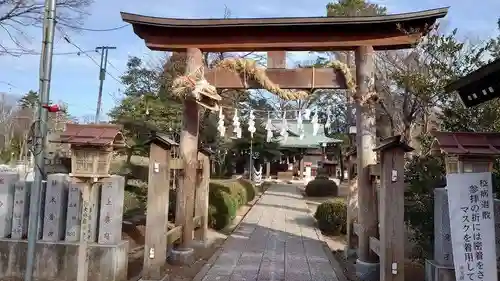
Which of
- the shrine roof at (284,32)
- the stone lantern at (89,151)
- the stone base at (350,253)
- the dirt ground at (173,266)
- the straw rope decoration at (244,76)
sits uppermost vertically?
the shrine roof at (284,32)

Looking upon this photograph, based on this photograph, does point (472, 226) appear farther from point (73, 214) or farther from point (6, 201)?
point (6, 201)

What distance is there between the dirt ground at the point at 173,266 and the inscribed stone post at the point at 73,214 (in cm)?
123

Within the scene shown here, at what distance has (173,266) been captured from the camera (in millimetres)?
8500

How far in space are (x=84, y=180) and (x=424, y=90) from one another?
23.8 ft

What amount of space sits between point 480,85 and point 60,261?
6.80 metres

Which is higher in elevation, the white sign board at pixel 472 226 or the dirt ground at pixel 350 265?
the white sign board at pixel 472 226

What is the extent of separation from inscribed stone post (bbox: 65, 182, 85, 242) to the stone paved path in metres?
2.31

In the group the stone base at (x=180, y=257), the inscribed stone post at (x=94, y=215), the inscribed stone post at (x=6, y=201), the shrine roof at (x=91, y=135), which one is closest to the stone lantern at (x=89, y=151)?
the shrine roof at (x=91, y=135)

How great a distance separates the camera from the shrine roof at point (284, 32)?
806 cm

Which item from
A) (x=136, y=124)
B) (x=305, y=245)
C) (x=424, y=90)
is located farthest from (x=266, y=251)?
(x=136, y=124)

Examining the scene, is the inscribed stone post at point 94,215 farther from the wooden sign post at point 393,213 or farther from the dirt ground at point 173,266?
the wooden sign post at point 393,213

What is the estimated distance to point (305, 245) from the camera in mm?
10906

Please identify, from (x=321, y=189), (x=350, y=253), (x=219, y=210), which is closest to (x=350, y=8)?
(x=321, y=189)

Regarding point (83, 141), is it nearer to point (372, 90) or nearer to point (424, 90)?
point (372, 90)
